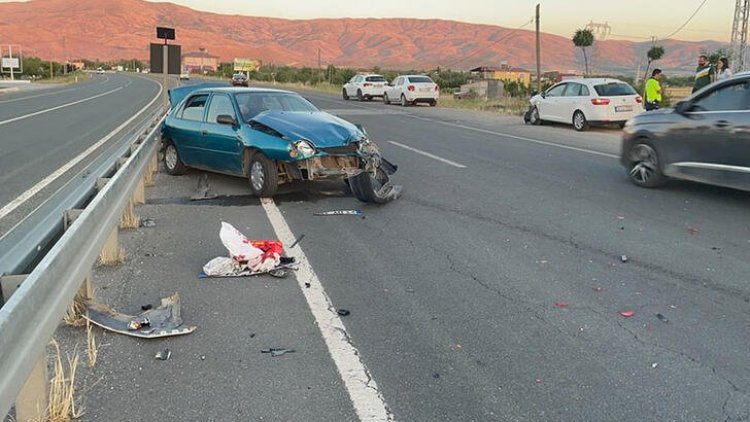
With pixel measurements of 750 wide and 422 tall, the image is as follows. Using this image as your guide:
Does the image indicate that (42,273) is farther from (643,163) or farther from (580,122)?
(580,122)

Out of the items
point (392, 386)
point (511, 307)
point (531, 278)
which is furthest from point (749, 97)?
point (392, 386)

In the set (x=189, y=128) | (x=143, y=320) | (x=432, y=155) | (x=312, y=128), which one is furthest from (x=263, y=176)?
(x=432, y=155)

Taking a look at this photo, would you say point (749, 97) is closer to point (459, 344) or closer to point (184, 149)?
point (459, 344)

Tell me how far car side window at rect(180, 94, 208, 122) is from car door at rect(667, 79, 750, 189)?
6.66m

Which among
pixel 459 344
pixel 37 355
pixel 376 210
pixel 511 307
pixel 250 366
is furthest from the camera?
pixel 376 210

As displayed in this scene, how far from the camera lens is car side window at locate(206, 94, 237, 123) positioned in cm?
965

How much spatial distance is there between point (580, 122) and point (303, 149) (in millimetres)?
13918

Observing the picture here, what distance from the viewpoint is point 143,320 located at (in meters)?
4.46

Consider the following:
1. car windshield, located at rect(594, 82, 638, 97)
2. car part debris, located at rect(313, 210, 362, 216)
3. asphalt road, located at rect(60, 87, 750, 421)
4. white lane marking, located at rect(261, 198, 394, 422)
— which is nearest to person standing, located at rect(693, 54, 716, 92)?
car windshield, located at rect(594, 82, 638, 97)

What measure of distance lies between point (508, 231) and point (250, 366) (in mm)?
3963

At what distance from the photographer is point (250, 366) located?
13.1 ft

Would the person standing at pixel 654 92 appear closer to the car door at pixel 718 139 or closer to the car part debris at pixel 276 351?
the car door at pixel 718 139

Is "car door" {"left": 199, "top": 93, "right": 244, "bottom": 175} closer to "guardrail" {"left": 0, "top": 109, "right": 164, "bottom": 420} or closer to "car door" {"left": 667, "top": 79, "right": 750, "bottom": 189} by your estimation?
"guardrail" {"left": 0, "top": 109, "right": 164, "bottom": 420}

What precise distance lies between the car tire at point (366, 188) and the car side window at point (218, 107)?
2142 millimetres
